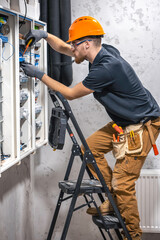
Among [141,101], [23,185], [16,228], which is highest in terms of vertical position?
[141,101]

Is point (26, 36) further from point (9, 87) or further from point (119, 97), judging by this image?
point (119, 97)

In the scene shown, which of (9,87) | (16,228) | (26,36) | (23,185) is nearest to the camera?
(9,87)

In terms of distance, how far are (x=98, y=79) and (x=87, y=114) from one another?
1016mm

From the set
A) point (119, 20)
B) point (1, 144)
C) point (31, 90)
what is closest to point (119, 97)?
point (31, 90)

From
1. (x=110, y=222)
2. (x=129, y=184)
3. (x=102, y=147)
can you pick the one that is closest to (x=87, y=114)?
(x=102, y=147)

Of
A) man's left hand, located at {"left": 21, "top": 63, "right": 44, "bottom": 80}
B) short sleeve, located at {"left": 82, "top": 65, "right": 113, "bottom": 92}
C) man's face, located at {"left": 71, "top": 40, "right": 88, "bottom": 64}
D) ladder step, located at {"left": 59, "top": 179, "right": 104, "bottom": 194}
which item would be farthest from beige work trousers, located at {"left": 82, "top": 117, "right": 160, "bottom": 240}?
man's left hand, located at {"left": 21, "top": 63, "right": 44, "bottom": 80}

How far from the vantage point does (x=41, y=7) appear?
9.03ft

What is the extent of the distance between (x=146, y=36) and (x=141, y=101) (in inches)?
36.6

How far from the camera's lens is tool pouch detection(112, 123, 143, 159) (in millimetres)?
2229

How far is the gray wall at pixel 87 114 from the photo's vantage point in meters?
2.93

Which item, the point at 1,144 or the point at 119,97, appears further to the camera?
the point at 119,97

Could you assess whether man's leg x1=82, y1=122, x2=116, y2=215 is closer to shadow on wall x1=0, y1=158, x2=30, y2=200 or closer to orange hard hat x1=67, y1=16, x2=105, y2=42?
shadow on wall x1=0, y1=158, x2=30, y2=200

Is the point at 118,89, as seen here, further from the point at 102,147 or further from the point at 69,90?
the point at 102,147

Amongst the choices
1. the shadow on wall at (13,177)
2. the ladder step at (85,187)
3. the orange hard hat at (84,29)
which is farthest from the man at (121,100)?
the shadow on wall at (13,177)
